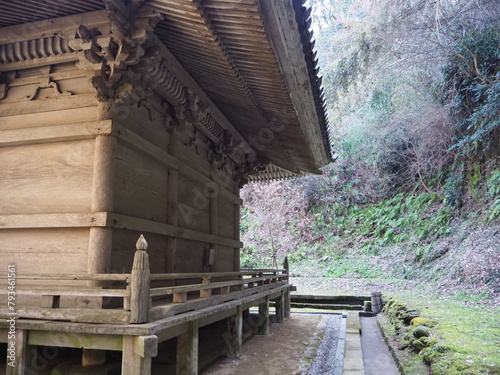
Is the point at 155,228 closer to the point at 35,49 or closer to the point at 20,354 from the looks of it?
the point at 20,354

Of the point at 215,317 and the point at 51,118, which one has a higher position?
the point at 51,118

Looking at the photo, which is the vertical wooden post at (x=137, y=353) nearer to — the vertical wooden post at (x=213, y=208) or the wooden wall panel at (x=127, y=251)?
the wooden wall panel at (x=127, y=251)

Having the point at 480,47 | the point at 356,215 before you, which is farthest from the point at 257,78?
the point at 356,215

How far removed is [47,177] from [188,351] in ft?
9.06

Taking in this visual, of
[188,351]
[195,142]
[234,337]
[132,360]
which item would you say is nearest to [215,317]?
[188,351]

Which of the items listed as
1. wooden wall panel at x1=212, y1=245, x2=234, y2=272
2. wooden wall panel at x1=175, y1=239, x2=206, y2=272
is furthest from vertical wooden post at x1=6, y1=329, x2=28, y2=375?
wooden wall panel at x1=212, y1=245, x2=234, y2=272

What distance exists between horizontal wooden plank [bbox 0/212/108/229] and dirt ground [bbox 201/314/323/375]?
276 cm

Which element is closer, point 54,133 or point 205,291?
point 54,133

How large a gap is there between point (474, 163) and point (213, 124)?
13.8 m

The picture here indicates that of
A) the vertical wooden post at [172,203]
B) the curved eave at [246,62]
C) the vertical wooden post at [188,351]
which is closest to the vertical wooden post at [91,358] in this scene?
the vertical wooden post at [188,351]

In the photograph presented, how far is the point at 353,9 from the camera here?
16500mm

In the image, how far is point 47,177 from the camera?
4539mm

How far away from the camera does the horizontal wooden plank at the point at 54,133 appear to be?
13.9ft

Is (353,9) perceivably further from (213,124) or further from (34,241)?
(34,241)
